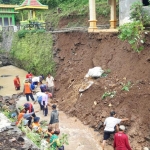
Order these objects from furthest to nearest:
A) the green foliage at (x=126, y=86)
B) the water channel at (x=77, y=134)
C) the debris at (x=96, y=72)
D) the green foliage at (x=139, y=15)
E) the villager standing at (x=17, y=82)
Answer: the villager standing at (x=17, y=82) < the debris at (x=96, y=72) < the green foliage at (x=139, y=15) < the green foliage at (x=126, y=86) < the water channel at (x=77, y=134)

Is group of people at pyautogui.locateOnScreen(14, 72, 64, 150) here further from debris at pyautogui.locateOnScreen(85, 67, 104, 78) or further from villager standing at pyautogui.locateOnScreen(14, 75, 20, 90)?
debris at pyautogui.locateOnScreen(85, 67, 104, 78)

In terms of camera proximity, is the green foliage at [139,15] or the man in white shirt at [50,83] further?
the man in white shirt at [50,83]

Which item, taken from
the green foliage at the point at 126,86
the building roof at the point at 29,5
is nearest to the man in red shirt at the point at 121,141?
the green foliage at the point at 126,86

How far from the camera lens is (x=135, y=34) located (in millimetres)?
10844

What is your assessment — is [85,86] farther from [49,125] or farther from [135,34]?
[49,125]

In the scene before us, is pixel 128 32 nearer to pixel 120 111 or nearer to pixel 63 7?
pixel 120 111

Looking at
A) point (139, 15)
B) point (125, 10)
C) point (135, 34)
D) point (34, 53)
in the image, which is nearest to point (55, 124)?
Answer: point (135, 34)

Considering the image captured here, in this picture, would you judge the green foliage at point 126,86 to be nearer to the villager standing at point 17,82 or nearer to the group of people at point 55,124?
the group of people at point 55,124

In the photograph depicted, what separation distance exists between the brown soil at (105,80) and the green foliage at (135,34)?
315 millimetres

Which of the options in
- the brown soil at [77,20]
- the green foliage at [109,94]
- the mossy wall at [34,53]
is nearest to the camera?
the green foliage at [109,94]

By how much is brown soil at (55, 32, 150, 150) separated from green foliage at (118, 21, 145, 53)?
315mm

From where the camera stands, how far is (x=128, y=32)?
35.4ft

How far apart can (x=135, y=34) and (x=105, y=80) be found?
8.02ft

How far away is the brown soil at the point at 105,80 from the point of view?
30.1ft
